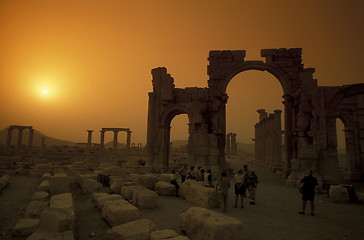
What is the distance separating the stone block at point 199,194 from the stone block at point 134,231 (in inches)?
123

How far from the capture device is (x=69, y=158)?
112 feet

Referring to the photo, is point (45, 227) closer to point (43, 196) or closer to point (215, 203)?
point (43, 196)

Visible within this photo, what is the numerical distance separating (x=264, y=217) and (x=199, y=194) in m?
2.31

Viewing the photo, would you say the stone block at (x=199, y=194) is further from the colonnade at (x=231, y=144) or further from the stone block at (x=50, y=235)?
the colonnade at (x=231, y=144)

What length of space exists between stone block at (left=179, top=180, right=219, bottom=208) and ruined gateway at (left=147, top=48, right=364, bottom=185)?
7175 millimetres

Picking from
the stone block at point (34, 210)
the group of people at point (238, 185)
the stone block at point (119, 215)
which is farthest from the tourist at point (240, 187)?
the stone block at point (34, 210)

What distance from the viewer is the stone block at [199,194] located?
7734 mm

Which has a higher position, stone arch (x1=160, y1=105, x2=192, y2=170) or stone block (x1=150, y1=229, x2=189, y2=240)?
stone arch (x1=160, y1=105, x2=192, y2=170)

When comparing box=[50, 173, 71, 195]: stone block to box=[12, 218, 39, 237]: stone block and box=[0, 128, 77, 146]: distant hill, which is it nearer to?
box=[12, 218, 39, 237]: stone block

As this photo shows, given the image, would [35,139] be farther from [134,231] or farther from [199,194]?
[134,231]

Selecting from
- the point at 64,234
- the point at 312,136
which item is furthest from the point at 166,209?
the point at 312,136

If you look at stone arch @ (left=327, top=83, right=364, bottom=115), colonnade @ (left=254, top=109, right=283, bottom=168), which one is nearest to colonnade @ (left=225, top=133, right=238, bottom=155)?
colonnade @ (left=254, top=109, right=283, bottom=168)

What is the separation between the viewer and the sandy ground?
540 cm

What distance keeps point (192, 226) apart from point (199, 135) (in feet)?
40.0
